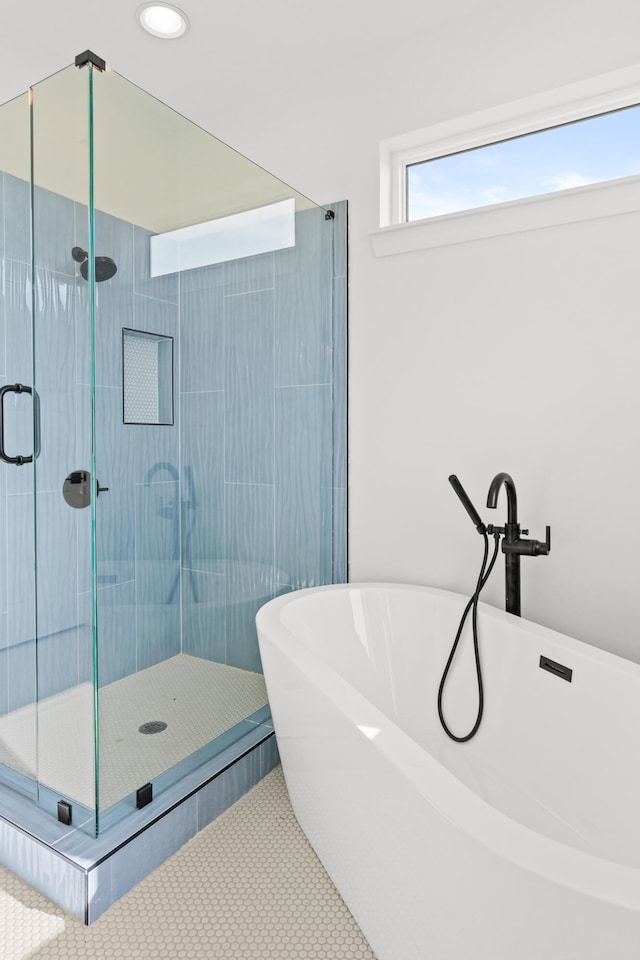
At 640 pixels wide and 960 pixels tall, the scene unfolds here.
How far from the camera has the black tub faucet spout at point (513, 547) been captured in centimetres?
183

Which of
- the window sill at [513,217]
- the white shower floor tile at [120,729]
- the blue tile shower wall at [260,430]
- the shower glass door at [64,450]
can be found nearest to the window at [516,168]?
the window sill at [513,217]

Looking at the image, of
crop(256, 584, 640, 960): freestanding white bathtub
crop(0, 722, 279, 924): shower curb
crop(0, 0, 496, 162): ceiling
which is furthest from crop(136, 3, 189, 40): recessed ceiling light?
crop(0, 722, 279, 924): shower curb

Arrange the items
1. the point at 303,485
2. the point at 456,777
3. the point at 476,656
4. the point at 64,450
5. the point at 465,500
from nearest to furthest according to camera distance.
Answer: the point at 456,777 < the point at 64,450 < the point at 476,656 < the point at 465,500 < the point at 303,485

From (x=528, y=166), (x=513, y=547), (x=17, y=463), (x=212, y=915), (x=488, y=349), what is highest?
(x=528, y=166)

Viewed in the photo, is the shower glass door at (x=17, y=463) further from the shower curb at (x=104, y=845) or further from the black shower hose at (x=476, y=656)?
the black shower hose at (x=476, y=656)

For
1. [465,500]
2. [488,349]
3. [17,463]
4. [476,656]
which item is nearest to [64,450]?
[17,463]

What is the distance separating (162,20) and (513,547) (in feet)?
7.06

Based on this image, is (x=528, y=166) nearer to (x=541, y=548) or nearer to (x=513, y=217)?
(x=513, y=217)

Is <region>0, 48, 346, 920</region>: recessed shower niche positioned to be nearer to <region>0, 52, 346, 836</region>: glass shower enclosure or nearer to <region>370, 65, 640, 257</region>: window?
<region>0, 52, 346, 836</region>: glass shower enclosure

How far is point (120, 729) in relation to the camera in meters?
1.60

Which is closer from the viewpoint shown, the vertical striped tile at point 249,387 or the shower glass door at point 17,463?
the shower glass door at point 17,463

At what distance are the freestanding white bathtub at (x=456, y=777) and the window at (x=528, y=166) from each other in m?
1.47

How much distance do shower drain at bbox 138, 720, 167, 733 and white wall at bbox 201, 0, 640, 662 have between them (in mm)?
990

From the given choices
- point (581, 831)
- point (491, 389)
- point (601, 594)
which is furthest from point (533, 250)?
point (581, 831)
